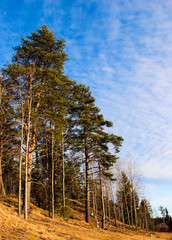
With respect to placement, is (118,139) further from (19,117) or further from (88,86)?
(19,117)

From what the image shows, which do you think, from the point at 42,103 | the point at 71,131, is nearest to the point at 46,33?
the point at 42,103

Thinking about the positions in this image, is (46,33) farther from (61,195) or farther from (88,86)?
(61,195)

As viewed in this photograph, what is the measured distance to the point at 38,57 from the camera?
18.7 metres

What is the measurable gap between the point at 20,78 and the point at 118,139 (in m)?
12.7

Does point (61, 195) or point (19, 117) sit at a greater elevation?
point (19, 117)

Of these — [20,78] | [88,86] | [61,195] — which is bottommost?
[61,195]

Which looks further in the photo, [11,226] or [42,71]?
[42,71]

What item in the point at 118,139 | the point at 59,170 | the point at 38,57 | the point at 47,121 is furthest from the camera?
the point at 59,170

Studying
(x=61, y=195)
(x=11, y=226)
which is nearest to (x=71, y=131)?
(x=61, y=195)

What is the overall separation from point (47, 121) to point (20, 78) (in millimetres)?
4283

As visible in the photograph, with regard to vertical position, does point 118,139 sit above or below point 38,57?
below

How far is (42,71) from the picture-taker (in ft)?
54.4

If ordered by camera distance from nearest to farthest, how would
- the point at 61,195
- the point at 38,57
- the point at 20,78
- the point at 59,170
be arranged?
the point at 20,78 → the point at 38,57 → the point at 61,195 → the point at 59,170

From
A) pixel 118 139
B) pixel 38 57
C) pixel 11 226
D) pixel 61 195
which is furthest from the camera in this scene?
pixel 118 139
